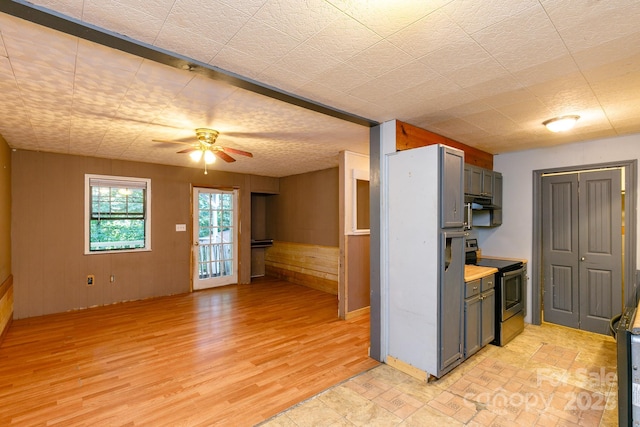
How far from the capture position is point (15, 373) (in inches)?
113

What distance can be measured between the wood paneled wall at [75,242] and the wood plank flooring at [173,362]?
36cm

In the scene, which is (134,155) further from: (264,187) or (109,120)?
(264,187)

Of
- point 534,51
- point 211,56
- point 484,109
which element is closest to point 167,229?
point 211,56

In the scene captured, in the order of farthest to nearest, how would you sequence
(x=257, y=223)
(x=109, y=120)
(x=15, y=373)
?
(x=257, y=223) < (x=109, y=120) < (x=15, y=373)

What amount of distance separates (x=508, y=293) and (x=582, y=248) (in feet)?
4.13

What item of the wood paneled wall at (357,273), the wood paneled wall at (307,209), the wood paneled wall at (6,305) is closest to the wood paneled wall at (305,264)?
the wood paneled wall at (307,209)

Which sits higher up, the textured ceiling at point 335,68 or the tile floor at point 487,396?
the textured ceiling at point 335,68

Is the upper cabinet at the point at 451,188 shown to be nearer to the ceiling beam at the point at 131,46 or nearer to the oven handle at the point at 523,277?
the ceiling beam at the point at 131,46

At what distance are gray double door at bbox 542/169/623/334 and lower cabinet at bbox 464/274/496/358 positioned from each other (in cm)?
139

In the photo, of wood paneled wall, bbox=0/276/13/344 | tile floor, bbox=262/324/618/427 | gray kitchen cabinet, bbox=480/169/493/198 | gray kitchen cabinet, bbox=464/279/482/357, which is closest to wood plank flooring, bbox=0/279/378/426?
wood paneled wall, bbox=0/276/13/344

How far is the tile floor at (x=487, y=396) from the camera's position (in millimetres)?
2215

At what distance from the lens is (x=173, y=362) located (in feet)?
10.2

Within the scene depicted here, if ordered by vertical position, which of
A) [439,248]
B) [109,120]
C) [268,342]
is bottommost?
[268,342]

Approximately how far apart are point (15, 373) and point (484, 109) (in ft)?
16.1
